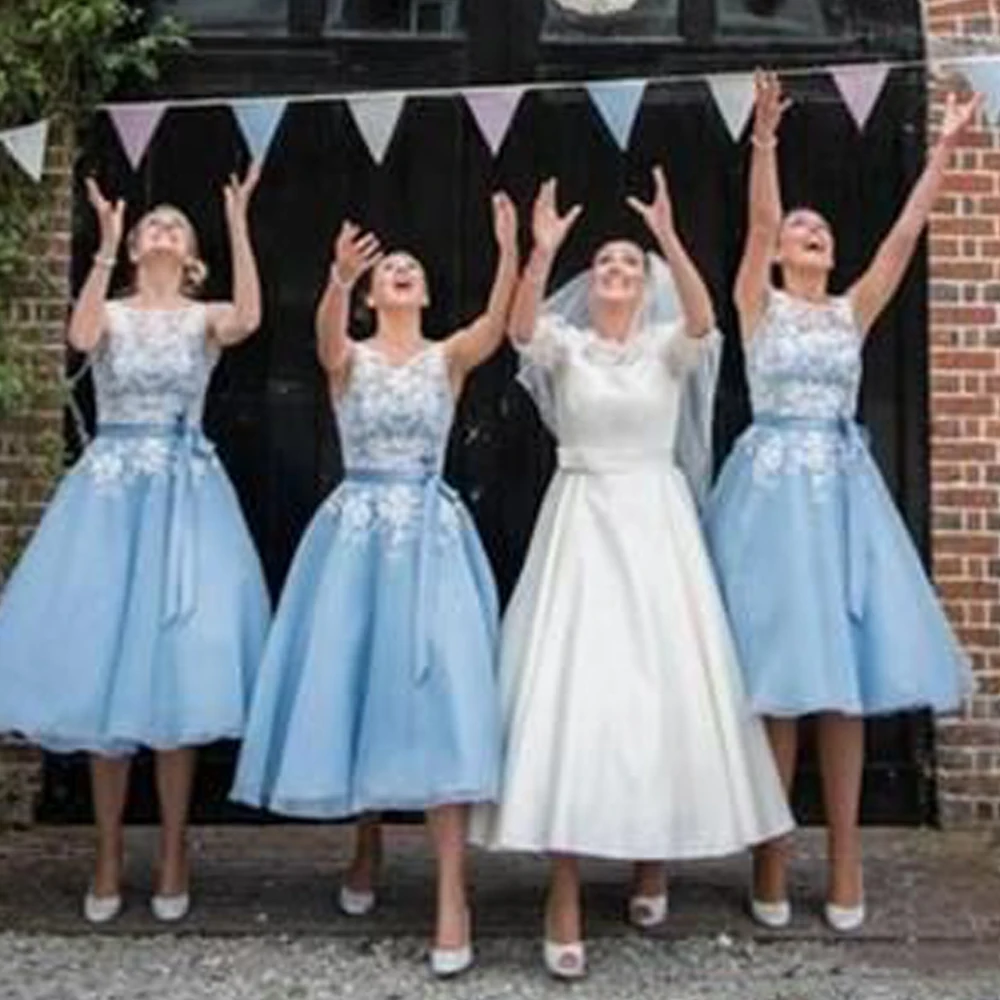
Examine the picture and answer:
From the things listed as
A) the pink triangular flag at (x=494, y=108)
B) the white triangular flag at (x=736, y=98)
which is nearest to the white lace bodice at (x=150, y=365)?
the pink triangular flag at (x=494, y=108)

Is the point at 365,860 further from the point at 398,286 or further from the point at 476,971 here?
the point at 398,286

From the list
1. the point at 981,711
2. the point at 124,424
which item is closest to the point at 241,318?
the point at 124,424

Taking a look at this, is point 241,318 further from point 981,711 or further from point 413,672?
point 981,711

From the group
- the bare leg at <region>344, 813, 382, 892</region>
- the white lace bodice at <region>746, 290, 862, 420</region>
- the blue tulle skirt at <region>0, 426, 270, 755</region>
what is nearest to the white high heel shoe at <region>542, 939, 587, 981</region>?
the bare leg at <region>344, 813, 382, 892</region>

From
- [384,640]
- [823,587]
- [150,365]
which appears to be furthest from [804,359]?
[150,365]

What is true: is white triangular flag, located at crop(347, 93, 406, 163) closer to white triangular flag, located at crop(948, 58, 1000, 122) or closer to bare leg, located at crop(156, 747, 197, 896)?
white triangular flag, located at crop(948, 58, 1000, 122)

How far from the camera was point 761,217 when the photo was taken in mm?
5270

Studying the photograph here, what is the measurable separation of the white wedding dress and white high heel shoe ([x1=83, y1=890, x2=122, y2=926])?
112 cm

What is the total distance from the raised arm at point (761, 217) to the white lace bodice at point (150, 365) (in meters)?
1.55

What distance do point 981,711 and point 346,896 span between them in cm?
243

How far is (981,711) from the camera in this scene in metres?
6.63

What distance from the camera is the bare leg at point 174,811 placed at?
5379 millimetres

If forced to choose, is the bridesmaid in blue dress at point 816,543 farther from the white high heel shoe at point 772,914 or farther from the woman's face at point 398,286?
the woman's face at point 398,286

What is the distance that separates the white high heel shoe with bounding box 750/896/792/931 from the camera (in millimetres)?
5328
